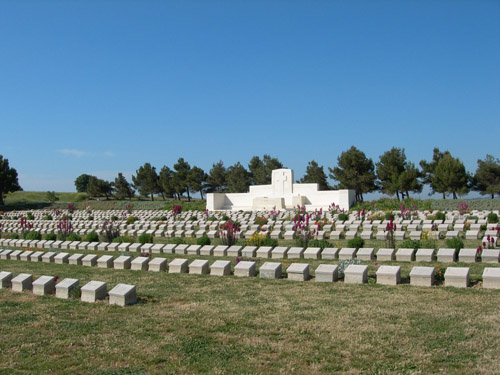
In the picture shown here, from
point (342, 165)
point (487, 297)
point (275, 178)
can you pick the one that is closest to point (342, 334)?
point (487, 297)

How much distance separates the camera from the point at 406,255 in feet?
36.7

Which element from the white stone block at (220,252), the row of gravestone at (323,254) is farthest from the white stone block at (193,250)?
the white stone block at (220,252)

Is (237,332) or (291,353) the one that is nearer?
(291,353)

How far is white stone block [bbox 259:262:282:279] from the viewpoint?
9.56 metres

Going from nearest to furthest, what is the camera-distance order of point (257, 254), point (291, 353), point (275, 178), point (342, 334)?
point (291, 353) → point (342, 334) → point (257, 254) → point (275, 178)

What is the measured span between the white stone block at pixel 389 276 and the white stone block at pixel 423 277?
10.5 inches

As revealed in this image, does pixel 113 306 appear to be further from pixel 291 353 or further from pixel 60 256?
pixel 60 256

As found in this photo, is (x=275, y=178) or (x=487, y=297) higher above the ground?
(x=275, y=178)

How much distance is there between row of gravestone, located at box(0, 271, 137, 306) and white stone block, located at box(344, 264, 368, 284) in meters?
4.03

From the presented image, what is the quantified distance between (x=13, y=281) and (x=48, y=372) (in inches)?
214

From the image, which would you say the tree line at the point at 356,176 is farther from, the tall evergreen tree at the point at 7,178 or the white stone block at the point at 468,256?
the white stone block at the point at 468,256

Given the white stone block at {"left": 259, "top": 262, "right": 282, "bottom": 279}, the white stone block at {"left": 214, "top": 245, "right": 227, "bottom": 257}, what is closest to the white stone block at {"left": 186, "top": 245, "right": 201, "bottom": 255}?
the white stone block at {"left": 214, "top": 245, "right": 227, "bottom": 257}

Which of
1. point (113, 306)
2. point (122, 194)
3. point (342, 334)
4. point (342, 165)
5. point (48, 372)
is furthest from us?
point (122, 194)

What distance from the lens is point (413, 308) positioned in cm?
667
